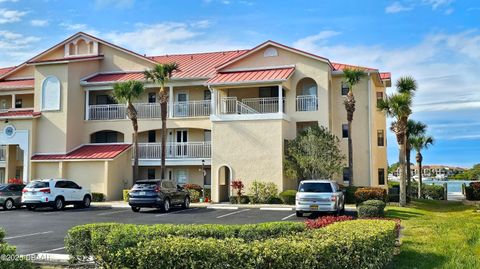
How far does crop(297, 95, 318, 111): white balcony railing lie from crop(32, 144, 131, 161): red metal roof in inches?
468

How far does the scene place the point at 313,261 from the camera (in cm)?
747

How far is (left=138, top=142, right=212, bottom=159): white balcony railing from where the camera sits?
110 ft

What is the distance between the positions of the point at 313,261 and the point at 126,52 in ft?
107

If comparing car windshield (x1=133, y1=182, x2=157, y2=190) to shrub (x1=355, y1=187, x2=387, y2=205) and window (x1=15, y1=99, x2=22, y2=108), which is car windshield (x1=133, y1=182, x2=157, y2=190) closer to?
shrub (x1=355, y1=187, x2=387, y2=205)

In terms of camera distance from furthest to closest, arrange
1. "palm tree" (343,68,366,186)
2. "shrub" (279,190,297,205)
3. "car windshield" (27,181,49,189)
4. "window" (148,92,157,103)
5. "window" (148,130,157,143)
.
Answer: "window" (148,92,157,103) < "window" (148,130,157,143) < "palm tree" (343,68,366,186) < "shrub" (279,190,297,205) < "car windshield" (27,181,49,189)

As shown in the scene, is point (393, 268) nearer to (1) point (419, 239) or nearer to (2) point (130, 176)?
(1) point (419, 239)

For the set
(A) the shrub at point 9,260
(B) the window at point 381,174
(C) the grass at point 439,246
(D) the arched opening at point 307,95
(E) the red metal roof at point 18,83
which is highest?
(E) the red metal roof at point 18,83

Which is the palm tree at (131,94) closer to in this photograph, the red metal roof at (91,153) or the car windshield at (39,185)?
the red metal roof at (91,153)

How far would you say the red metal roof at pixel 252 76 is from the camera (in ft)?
102

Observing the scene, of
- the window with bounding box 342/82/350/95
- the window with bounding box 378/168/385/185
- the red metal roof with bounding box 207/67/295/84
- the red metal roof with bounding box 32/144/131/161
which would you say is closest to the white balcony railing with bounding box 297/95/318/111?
the red metal roof with bounding box 207/67/295/84

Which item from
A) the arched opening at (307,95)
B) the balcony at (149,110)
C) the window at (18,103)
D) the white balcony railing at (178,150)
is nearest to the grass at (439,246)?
the arched opening at (307,95)

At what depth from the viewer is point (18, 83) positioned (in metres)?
38.6

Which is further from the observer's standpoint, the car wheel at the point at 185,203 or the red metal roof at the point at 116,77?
the red metal roof at the point at 116,77

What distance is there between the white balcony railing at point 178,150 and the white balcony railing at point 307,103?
252 inches
